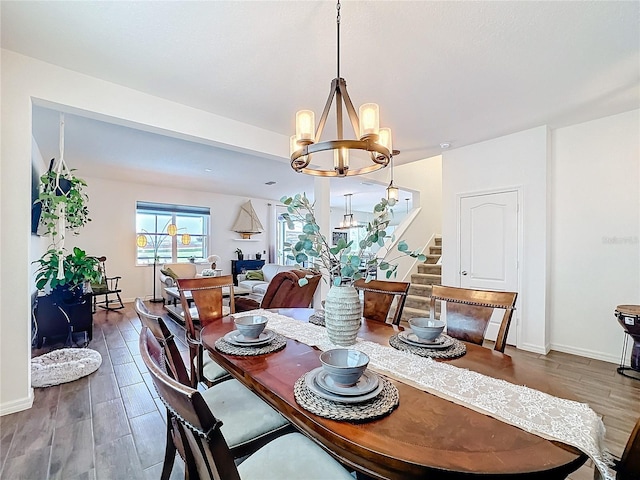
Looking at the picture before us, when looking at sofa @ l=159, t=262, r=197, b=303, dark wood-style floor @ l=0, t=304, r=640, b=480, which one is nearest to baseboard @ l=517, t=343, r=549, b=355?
dark wood-style floor @ l=0, t=304, r=640, b=480

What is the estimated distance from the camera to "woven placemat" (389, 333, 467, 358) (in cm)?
140

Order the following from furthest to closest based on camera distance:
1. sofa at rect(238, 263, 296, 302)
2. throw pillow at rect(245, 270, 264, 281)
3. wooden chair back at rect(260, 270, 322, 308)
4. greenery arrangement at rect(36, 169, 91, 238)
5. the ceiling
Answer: throw pillow at rect(245, 270, 264, 281) → sofa at rect(238, 263, 296, 302) → wooden chair back at rect(260, 270, 322, 308) → greenery arrangement at rect(36, 169, 91, 238) → the ceiling

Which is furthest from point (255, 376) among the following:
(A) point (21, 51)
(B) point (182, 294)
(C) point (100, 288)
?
(C) point (100, 288)

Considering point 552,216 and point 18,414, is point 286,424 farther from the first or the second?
point 552,216

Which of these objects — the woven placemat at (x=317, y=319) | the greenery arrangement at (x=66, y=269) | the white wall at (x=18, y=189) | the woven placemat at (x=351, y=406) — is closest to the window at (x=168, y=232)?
the greenery arrangement at (x=66, y=269)

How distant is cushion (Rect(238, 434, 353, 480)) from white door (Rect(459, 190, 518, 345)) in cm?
346

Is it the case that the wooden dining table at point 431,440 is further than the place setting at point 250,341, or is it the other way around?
the place setting at point 250,341

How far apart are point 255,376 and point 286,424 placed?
362mm

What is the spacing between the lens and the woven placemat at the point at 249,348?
→ 1.47 meters

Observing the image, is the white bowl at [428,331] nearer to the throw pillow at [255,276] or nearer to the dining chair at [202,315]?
the dining chair at [202,315]

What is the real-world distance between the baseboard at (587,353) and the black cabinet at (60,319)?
5814 mm

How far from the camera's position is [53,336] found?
11.8 feet

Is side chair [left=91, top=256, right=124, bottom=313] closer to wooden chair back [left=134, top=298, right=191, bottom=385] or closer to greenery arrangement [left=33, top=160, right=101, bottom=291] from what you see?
greenery arrangement [left=33, top=160, right=101, bottom=291]

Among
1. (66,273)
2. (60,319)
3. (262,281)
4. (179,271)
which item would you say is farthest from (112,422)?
(179,271)
